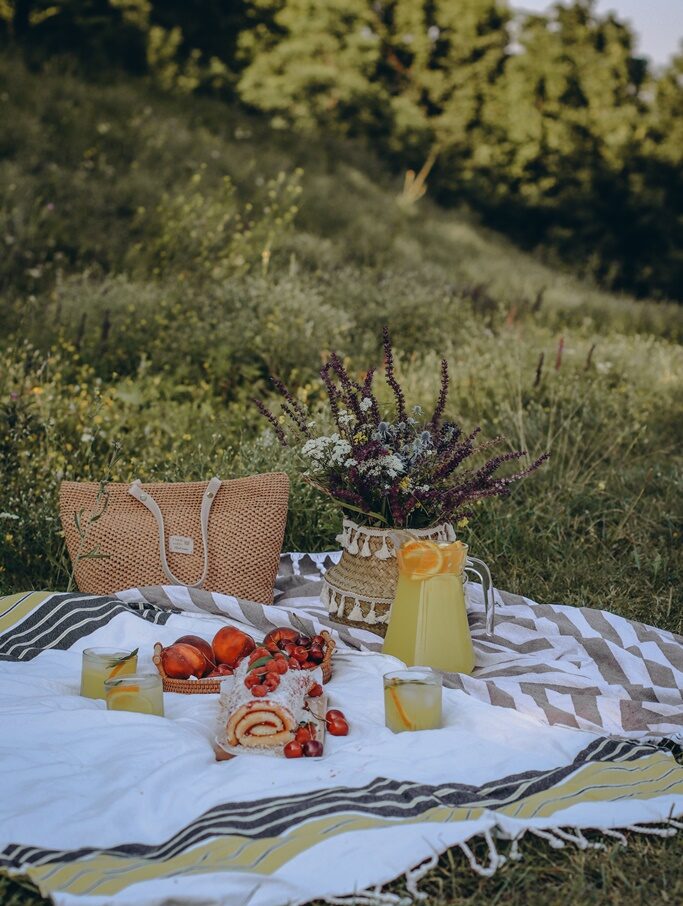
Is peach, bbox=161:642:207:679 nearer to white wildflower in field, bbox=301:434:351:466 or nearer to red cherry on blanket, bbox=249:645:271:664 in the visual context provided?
red cherry on blanket, bbox=249:645:271:664

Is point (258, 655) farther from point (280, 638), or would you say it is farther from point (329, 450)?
point (329, 450)

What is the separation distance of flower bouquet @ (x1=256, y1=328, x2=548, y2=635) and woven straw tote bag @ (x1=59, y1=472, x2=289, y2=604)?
1.15 ft

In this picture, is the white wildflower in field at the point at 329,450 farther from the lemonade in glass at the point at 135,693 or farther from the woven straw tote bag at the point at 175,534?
the lemonade in glass at the point at 135,693

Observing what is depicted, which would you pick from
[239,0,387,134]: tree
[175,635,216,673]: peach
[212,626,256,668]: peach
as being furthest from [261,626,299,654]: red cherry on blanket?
[239,0,387,134]: tree

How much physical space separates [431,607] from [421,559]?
140 millimetres

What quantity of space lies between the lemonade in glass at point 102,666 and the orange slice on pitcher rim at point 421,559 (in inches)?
31.8

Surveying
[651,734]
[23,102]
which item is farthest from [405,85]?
[651,734]

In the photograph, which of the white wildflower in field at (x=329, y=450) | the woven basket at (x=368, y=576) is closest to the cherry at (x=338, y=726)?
the woven basket at (x=368, y=576)

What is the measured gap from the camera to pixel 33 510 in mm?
3787

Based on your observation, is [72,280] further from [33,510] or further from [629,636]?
A: [629,636]

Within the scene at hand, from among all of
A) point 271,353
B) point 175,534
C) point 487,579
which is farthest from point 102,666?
point 271,353

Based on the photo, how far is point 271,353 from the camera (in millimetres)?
5855

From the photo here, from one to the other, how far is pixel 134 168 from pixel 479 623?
6882 millimetres

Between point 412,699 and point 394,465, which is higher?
point 394,465
